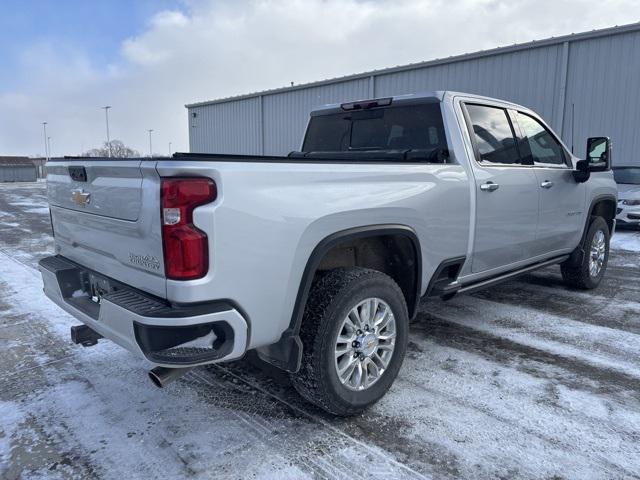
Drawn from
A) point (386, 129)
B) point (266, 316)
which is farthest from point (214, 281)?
point (386, 129)

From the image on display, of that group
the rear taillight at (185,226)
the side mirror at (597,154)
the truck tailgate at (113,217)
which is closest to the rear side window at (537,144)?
the side mirror at (597,154)

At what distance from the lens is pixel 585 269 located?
18.3 ft

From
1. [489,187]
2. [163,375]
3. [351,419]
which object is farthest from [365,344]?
[489,187]

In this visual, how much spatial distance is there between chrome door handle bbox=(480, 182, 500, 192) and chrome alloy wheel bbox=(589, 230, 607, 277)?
99.9 inches

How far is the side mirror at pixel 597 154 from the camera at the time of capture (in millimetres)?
4891

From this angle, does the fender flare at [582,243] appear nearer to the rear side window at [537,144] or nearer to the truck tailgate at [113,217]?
the rear side window at [537,144]

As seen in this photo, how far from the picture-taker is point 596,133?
12.7m

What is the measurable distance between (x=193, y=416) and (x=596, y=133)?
13.1 meters

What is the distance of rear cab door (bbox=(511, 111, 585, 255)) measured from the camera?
4.49 meters

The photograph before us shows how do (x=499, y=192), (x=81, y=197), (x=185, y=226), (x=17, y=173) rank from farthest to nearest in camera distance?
(x=17, y=173) < (x=499, y=192) < (x=81, y=197) < (x=185, y=226)

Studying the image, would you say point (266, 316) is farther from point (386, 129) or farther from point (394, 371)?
point (386, 129)

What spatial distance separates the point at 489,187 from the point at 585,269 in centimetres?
259

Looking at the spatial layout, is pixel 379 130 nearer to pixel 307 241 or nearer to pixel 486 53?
pixel 307 241

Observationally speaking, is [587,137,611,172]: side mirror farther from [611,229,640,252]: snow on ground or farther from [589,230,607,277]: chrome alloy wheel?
[611,229,640,252]: snow on ground
